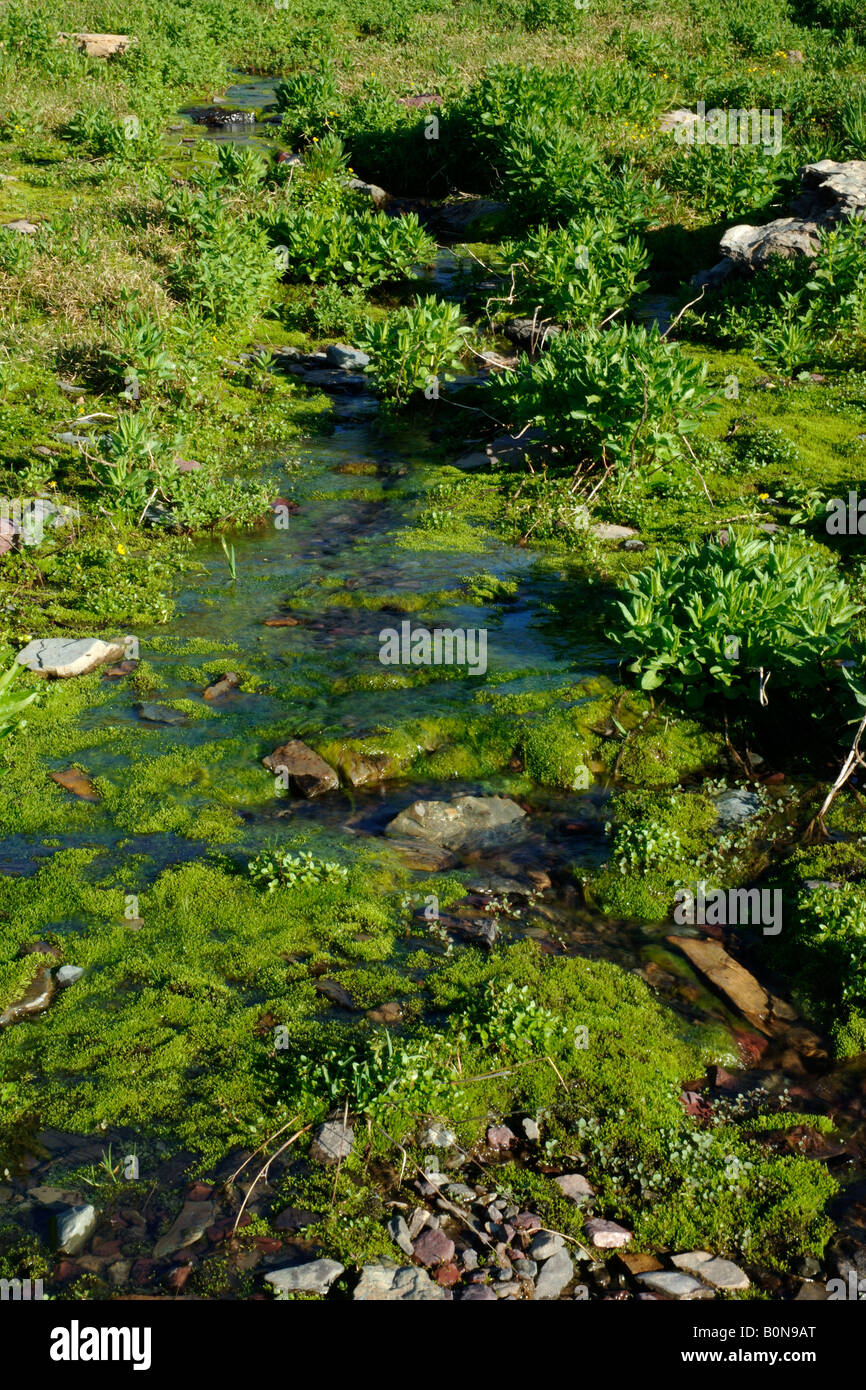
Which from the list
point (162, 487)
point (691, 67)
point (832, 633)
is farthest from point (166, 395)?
point (691, 67)

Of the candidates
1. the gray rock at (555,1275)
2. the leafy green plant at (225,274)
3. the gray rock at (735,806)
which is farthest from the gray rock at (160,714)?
the leafy green plant at (225,274)

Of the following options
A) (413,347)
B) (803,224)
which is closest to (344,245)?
(413,347)

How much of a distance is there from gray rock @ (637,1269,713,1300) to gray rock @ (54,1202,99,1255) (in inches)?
89.5

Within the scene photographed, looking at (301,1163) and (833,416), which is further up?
(833,416)

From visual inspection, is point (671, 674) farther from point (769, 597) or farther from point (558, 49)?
point (558, 49)

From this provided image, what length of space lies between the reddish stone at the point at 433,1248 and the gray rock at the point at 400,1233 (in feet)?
0.08

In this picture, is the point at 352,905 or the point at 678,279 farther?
the point at 678,279

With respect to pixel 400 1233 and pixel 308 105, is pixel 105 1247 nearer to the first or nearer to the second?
pixel 400 1233

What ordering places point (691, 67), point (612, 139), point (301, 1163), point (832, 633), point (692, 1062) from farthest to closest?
point (691, 67)
point (612, 139)
point (832, 633)
point (692, 1062)
point (301, 1163)

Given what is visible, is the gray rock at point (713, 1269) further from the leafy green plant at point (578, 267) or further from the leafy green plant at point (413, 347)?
the leafy green plant at point (578, 267)

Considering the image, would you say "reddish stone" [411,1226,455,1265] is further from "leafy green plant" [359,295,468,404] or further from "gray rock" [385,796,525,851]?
"leafy green plant" [359,295,468,404]

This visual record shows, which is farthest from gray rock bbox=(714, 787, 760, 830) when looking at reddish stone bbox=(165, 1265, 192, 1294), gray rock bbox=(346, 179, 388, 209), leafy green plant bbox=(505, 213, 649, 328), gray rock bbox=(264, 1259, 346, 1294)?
gray rock bbox=(346, 179, 388, 209)
